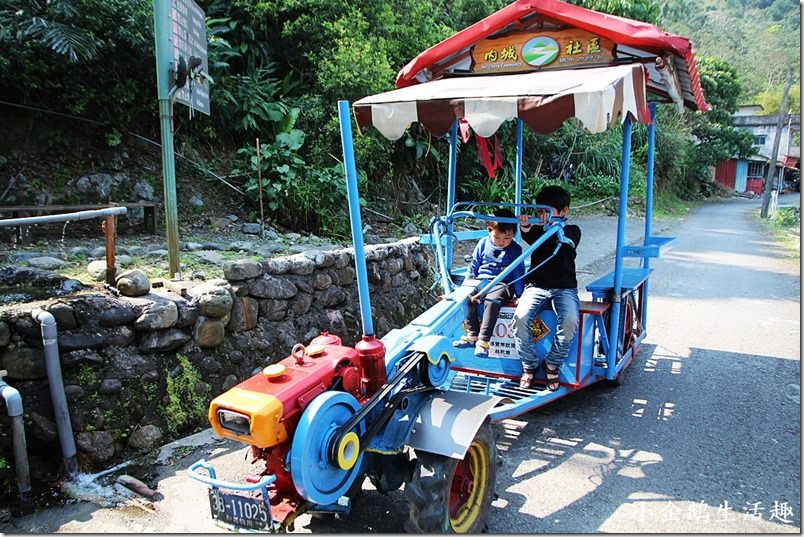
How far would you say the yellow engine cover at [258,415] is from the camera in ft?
7.75

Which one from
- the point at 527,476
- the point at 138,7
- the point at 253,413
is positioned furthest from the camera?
the point at 138,7

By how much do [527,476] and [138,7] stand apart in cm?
725

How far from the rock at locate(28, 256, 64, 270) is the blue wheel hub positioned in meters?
3.51

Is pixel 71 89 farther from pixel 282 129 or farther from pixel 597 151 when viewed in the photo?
pixel 597 151

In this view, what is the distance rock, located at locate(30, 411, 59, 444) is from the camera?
3584mm

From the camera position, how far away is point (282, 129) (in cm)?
932

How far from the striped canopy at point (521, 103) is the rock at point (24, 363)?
2689 millimetres

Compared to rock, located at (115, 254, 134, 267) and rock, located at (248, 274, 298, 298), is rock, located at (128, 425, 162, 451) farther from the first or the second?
rock, located at (115, 254, 134, 267)

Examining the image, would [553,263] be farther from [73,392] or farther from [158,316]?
[73,392]

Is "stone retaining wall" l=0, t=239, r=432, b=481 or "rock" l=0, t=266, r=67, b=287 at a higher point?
"rock" l=0, t=266, r=67, b=287

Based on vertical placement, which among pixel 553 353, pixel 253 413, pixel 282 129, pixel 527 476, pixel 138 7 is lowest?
pixel 527 476

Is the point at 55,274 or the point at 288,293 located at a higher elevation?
the point at 55,274

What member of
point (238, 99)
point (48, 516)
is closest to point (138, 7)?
point (238, 99)

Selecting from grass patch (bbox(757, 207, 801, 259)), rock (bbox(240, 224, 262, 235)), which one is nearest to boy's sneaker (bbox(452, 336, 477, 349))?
rock (bbox(240, 224, 262, 235))
